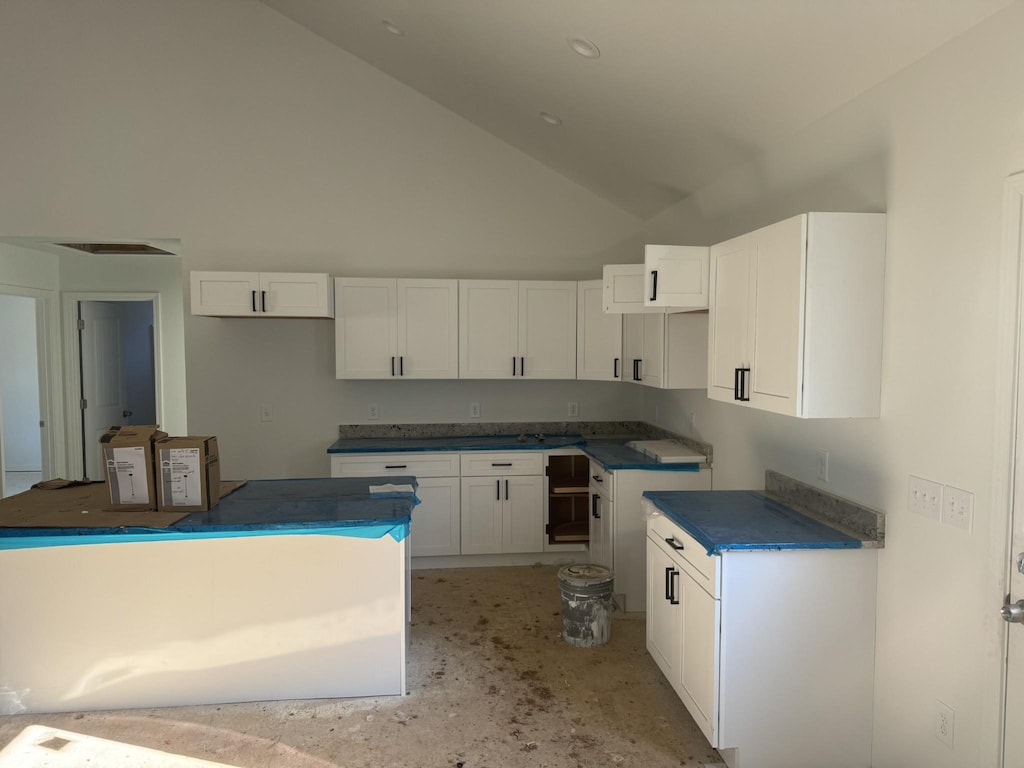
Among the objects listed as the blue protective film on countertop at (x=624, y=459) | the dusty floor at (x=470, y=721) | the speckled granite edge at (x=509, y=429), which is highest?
the speckled granite edge at (x=509, y=429)

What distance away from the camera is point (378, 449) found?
4555 mm

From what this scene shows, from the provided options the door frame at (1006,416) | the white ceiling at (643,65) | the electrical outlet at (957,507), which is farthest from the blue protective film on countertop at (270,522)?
the white ceiling at (643,65)

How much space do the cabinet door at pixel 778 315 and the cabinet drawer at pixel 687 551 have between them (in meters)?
0.60

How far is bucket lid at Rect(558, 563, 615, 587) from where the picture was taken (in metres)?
3.45

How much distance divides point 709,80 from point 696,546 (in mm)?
1908

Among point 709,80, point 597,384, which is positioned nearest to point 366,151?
point 597,384

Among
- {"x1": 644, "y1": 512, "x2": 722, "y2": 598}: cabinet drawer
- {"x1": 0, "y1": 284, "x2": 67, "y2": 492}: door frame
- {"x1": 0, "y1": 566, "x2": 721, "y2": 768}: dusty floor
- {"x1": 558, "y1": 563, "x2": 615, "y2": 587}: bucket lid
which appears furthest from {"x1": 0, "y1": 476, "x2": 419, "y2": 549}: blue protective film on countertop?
{"x1": 0, "y1": 284, "x2": 67, "y2": 492}: door frame

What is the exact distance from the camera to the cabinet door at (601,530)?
13.0ft

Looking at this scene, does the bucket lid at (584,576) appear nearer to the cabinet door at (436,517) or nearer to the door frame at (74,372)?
the cabinet door at (436,517)

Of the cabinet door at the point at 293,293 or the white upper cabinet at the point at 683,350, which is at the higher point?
the cabinet door at the point at 293,293

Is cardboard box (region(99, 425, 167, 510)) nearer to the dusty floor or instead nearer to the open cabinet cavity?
the dusty floor

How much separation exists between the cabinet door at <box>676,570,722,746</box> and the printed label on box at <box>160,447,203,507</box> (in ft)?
6.88

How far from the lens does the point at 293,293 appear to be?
173 inches

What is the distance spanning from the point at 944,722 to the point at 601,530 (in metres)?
2.23
